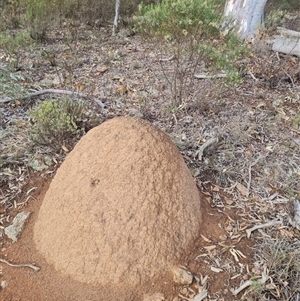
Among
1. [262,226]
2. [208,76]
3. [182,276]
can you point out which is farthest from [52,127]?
[208,76]

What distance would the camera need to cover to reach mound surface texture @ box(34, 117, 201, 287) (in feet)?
6.28

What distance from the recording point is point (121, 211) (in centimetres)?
194

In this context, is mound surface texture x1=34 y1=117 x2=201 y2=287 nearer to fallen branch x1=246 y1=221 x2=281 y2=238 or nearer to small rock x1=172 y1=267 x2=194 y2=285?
small rock x1=172 y1=267 x2=194 y2=285

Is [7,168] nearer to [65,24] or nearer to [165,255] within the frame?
[165,255]

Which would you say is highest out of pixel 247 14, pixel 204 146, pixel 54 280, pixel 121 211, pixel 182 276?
pixel 247 14

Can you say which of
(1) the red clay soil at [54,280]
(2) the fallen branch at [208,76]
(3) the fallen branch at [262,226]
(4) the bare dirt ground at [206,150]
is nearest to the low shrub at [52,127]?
(4) the bare dirt ground at [206,150]

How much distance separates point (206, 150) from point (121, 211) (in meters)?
1.27

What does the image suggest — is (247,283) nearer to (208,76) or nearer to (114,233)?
(114,233)

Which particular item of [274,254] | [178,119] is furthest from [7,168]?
[274,254]

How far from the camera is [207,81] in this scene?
14.2ft

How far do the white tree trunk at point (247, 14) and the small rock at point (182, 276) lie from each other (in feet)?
16.7

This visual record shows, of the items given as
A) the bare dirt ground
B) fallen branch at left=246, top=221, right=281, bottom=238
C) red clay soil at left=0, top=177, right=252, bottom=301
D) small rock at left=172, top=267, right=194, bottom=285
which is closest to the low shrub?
the bare dirt ground

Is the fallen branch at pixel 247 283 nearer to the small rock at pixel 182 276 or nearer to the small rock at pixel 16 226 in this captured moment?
the small rock at pixel 182 276

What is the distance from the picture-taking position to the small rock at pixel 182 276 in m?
1.93
